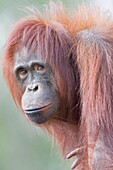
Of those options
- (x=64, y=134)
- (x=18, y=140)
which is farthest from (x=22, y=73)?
(x=18, y=140)

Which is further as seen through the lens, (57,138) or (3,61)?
(57,138)

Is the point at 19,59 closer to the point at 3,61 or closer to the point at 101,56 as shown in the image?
the point at 3,61

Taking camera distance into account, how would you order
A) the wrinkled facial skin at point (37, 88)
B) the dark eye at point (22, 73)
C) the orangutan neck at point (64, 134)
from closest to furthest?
the wrinkled facial skin at point (37, 88)
the dark eye at point (22, 73)
the orangutan neck at point (64, 134)

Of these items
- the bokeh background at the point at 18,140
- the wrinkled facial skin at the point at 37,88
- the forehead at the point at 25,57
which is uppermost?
the forehead at the point at 25,57

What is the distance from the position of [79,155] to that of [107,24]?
57 cm

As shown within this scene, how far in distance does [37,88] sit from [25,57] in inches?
6.2

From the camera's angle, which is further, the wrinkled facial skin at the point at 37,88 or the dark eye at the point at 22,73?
the dark eye at the point at 22,73

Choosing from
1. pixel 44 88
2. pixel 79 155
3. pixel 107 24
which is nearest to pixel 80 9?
pixel 107 24

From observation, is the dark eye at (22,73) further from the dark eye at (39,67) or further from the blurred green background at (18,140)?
the blurred green background at (18,140)

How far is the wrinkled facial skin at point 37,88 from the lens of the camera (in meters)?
2.84

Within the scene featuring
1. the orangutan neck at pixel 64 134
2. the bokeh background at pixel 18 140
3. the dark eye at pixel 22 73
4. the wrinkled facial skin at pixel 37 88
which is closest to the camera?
the wrinkled facial skin at pixel 37 88

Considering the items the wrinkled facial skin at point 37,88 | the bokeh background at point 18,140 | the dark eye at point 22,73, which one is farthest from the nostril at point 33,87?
the bokeh background at point 18,140

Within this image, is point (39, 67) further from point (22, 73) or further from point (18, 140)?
point (18, 140)

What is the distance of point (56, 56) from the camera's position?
288 centimetres
